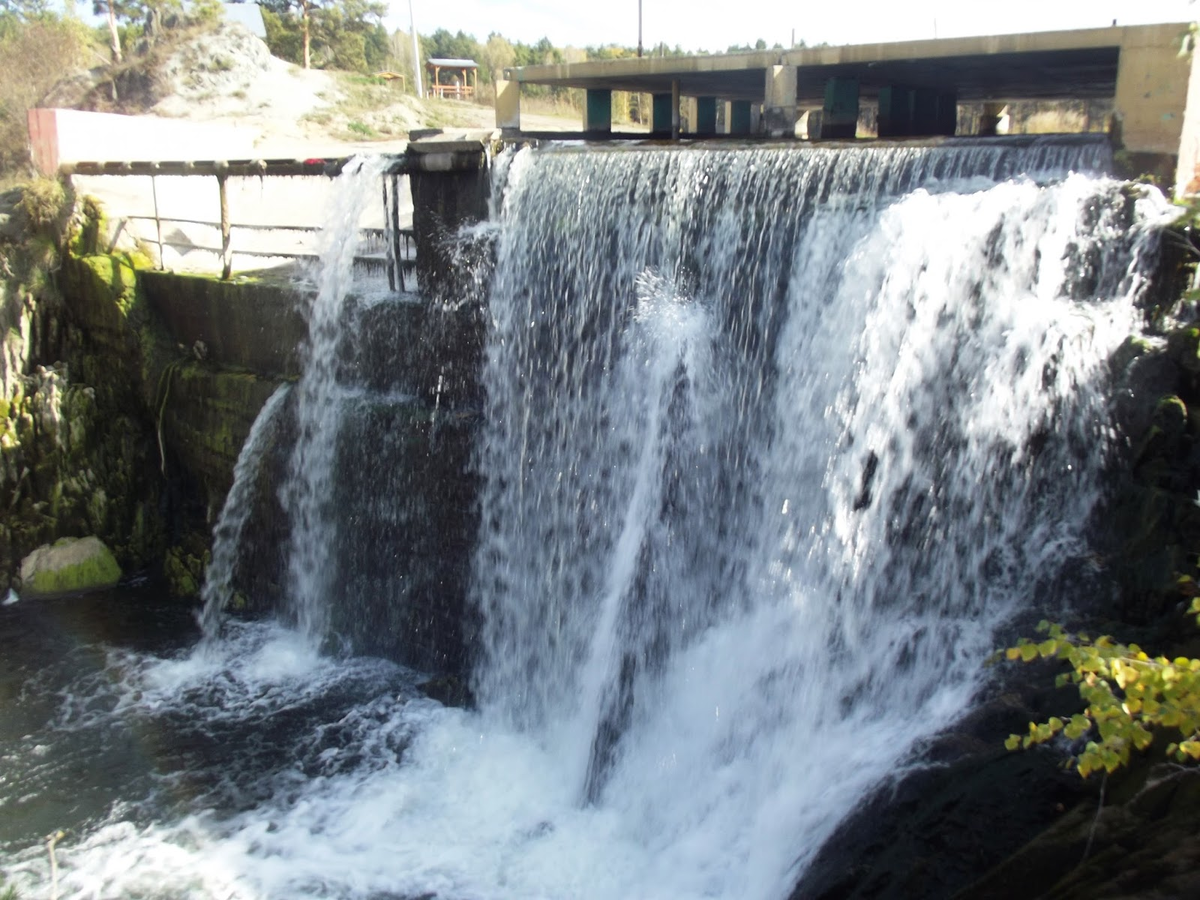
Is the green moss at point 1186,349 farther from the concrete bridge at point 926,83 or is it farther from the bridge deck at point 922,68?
the bridge deck at point 922,68

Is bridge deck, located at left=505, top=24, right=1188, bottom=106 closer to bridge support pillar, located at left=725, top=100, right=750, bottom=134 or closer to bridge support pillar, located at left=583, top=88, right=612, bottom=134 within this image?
bridge support pillar, located at left=583, top=88, right=612, bottom=134

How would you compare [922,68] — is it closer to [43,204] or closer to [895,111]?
[895,111]

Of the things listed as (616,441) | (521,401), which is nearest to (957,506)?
(616,441)

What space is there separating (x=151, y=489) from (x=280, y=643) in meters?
3.06

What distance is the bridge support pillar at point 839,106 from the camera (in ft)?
37.9

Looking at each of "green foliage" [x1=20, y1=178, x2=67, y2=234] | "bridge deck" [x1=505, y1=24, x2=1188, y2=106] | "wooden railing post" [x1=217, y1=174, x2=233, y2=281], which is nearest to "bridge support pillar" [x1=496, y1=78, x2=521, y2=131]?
"bridge deck" [x1=505, y1=24, x2=1188, y2=106]

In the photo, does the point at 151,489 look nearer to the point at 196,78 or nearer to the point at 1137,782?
the point at 1137,782

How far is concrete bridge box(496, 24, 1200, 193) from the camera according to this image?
239 inches

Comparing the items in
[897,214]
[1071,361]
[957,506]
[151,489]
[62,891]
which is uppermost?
[897,214]

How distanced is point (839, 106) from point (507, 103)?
4.13 meters

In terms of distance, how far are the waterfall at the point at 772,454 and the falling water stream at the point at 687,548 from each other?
0.07ft

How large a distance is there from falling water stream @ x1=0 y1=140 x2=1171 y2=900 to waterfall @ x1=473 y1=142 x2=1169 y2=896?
0.02 metres

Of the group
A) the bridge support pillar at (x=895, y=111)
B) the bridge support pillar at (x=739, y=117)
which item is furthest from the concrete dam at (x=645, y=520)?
the bridge support pillar at (x=739, y=117)

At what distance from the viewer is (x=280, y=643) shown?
29.7 feet
